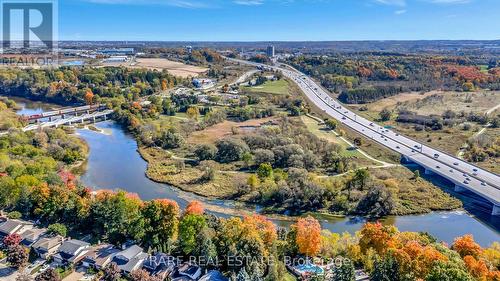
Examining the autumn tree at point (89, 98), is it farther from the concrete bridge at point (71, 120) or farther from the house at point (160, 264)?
the house at point (160, 264)

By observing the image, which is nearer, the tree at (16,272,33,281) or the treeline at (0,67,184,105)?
the tree at (16,272,33,281)

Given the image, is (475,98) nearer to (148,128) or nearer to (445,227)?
(445,227)

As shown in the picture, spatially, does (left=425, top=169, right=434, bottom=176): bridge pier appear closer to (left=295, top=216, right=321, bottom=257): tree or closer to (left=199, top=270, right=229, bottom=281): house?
(left=295, top=216, right=321, bottom=257): tree

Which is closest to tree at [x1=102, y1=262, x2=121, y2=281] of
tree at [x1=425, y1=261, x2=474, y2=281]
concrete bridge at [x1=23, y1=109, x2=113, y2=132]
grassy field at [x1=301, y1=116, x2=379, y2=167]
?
tree at [x1=425, y1=261, x2=474, y2=281]

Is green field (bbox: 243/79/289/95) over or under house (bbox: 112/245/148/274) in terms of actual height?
over

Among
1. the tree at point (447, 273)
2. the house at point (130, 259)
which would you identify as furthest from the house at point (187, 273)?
the tree at point (447, 273)

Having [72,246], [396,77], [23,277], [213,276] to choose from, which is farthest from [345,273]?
[396,77]

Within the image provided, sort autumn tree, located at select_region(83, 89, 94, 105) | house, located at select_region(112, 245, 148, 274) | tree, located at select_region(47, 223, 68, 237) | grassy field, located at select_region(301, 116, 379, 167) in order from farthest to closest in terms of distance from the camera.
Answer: autumn tree, located at select_region(83, 89, 94, 105) → grassy field, located at select_region(301, 116, 379, 167) → tree, located at select_region(47, 223, 68, 237) → house, located at select_region(112, 245, 148, 274)
